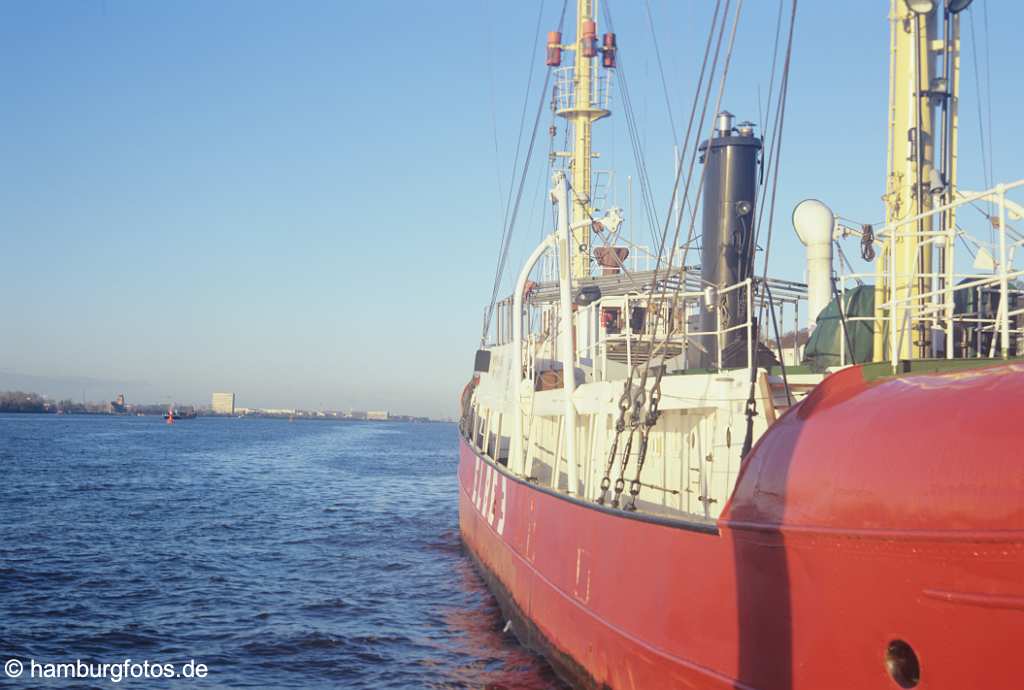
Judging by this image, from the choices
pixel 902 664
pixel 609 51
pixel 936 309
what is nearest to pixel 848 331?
pixel 936 309

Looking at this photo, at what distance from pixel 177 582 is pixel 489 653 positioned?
7.99m

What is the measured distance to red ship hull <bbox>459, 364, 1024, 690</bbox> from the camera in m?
5.56

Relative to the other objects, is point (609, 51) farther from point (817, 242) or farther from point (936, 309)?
point (936, 309)

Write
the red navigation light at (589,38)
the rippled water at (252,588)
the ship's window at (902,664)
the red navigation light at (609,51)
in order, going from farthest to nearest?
the red navigation light at (609,51)
the red navigation light at (589,38)
the rippled water at (252,588)
the ship's window at (902,664)

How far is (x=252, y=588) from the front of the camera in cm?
1875

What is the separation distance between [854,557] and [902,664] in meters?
0.70

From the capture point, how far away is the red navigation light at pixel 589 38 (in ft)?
89.7

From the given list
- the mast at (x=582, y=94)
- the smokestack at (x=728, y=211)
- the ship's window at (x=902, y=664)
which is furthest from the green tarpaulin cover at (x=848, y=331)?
the mast at (x=582, y=94)

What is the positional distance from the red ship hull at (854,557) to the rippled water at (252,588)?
4.86m

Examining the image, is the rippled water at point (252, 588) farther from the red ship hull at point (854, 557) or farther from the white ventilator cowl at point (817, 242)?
the white ventilator cowl at point (817, 242)

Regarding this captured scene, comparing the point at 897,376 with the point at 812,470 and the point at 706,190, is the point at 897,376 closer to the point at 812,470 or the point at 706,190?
the point at 812,470

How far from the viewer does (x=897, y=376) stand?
23.8 ft

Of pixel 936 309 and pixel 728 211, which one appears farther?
pixel 728 211

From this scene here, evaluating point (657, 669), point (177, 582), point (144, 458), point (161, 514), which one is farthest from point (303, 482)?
point (657, 669)
